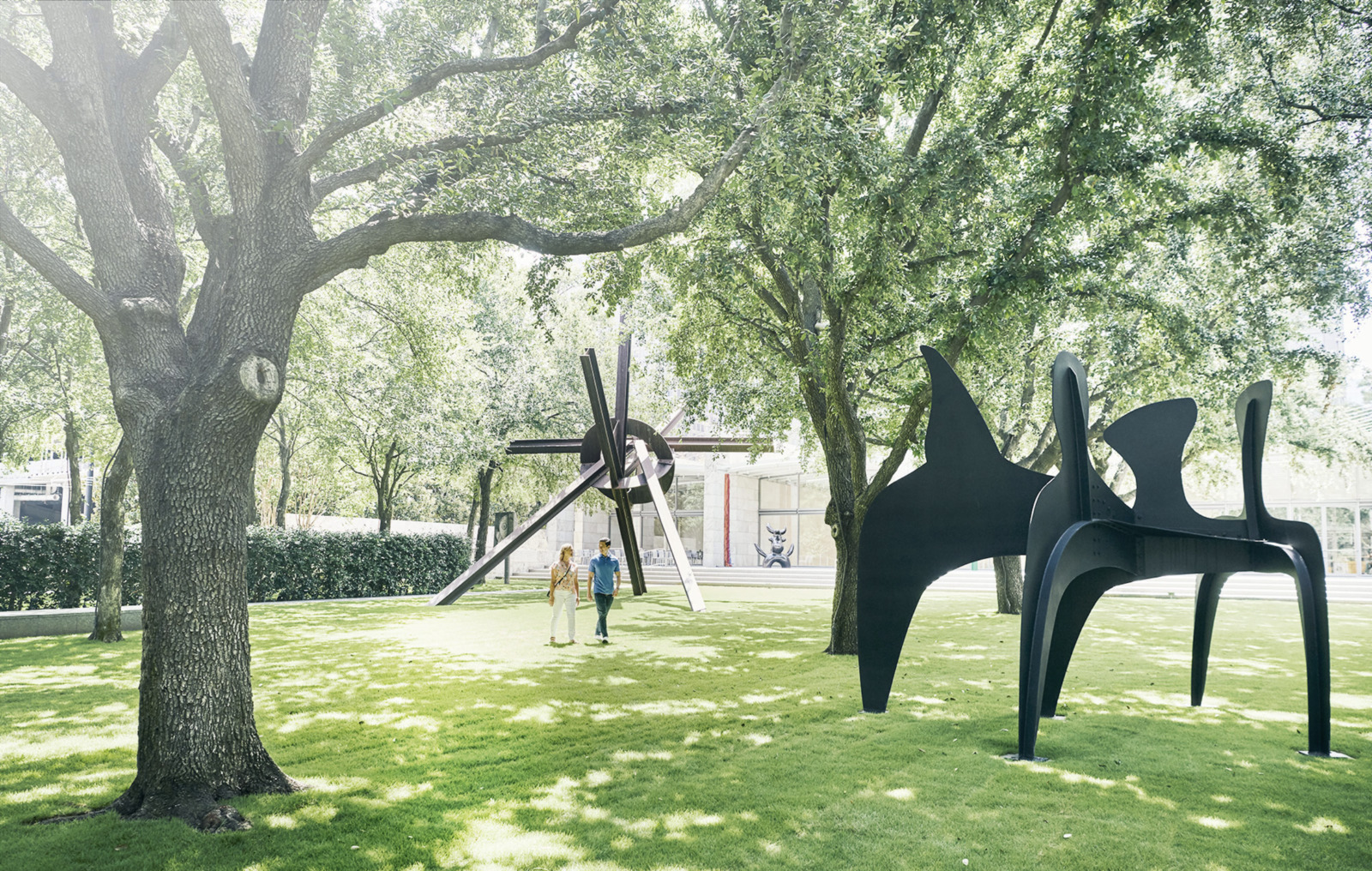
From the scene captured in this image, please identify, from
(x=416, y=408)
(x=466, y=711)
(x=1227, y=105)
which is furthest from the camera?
(x=416, y=408)

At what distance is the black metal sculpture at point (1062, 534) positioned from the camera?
6094 millimetres

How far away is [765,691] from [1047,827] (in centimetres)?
438

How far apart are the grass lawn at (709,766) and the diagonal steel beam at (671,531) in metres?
6.71

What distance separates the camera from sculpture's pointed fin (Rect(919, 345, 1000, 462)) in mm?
6844

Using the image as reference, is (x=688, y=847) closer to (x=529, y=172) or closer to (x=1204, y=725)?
(x=1204, y=725)

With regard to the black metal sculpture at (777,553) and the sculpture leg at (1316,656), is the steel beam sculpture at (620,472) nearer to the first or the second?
the sculpture leg at (1316,656)

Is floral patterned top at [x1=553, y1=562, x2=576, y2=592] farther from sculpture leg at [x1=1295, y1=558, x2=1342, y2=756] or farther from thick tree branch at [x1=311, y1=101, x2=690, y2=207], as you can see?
sculpture leg at [x1=1295, y1=558, x2=1342, y2=756]

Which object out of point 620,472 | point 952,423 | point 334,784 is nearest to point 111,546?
point 334,784

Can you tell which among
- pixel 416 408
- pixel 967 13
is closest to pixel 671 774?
pixel 967 13

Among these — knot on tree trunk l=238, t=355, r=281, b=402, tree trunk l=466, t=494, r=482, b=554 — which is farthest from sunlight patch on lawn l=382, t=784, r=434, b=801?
tree trunk l=466, t=494, r=482, b=554

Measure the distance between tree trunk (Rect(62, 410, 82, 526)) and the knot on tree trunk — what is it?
16.5m

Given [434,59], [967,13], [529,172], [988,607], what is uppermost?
[967,13]

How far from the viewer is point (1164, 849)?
4.38 meters

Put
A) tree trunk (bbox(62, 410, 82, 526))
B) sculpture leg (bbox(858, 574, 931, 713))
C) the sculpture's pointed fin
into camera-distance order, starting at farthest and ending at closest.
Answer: tree trunk (bbox(62, 410, 82, 526)) → sculpture leg (bbox(858, 574, 931, 713)) → the sculpture's pointed fin
